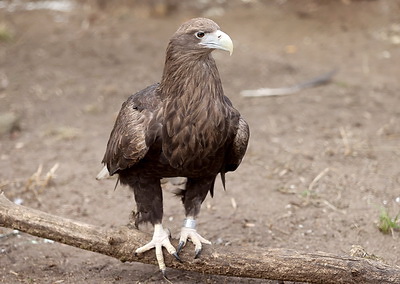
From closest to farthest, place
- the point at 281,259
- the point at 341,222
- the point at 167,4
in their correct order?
the point at 281,259, the point at 341,222, the point at 167,4

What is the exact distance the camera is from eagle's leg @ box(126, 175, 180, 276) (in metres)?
4.14

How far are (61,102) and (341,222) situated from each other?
4.53m

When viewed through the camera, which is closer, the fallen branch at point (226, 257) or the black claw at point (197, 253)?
the fallen branch at point (226, 257)

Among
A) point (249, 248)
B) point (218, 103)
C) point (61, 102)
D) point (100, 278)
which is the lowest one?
point (61, 102)

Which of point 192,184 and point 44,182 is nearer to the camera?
point 192,184

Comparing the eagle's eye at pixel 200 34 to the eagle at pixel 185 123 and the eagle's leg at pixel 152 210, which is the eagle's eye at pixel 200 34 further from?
the eagle's leg at pixel 152 210

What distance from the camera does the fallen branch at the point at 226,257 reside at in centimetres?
368

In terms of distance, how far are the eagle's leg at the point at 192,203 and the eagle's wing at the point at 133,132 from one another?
53cm

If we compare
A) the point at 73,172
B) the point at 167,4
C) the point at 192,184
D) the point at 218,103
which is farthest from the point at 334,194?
the point at 167,4

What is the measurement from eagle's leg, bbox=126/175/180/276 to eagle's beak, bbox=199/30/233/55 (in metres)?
1.01

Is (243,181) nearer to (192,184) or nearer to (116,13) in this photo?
(192,184)

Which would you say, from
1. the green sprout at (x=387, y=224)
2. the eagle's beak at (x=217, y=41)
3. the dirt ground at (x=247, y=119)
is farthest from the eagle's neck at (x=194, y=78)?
the green sprout at (x=387, y=224)

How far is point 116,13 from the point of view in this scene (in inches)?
438

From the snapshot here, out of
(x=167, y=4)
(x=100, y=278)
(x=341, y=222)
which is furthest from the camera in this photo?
(x=167, y=4)
